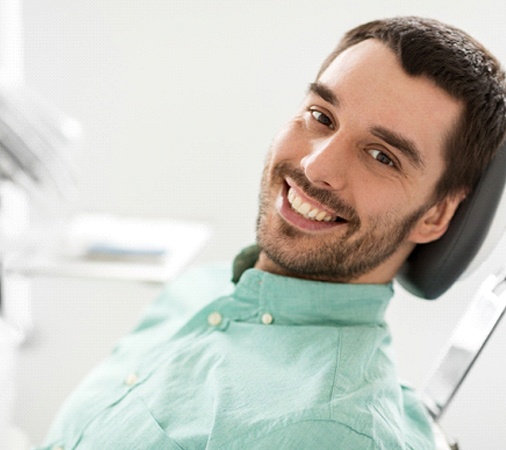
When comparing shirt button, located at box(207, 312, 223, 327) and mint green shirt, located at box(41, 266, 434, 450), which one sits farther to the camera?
shirt button, located at box(207, 312, 223, 327)

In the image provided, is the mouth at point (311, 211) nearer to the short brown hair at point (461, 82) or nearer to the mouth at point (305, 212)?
the mouth at point (305, 212)

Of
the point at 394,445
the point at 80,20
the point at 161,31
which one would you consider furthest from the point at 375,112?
the point at 80,20

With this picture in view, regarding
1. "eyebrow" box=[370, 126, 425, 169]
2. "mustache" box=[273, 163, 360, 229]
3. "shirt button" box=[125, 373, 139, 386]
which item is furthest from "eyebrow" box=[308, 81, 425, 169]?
"shirt button" box=[125, 373, 139, 386]

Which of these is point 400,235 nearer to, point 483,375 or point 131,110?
point 483,375

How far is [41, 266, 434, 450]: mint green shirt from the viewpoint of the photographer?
0.84m

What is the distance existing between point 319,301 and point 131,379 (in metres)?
0.29

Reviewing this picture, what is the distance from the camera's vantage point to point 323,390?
867 mm

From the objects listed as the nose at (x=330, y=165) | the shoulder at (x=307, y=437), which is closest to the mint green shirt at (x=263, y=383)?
the shoulder at (x=307, y=437)

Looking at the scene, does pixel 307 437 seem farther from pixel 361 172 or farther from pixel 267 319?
pixel 361 172

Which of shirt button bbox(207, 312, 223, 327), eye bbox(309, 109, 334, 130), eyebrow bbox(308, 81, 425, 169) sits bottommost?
shirt button bbox(207, 312, 223, 327)

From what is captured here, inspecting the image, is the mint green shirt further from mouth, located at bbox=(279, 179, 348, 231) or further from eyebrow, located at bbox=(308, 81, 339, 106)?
eyebrow, located at bbox=(308, 81, 339, 106)

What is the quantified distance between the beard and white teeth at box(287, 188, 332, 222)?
0.06 ft

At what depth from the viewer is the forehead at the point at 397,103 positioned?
0.98m

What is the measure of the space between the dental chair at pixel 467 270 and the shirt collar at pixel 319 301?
9 centimetres
